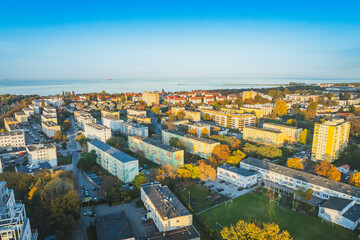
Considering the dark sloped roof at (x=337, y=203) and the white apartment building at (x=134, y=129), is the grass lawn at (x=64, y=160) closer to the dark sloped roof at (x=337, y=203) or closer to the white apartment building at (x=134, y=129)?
the white apartment building at (x=134, y=129)

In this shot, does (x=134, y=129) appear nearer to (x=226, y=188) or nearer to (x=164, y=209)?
(x=226, y=188)

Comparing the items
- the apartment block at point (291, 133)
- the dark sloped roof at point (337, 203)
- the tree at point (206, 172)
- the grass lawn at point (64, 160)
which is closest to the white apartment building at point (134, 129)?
the grass lawn at point (64, 160)

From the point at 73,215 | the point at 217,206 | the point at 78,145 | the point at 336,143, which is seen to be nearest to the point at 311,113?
the point at 336,143

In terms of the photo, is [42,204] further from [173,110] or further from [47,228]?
[173,110]

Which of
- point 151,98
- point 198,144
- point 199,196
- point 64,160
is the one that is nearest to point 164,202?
point 199,196

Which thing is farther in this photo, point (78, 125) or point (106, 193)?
point (78, 125)
